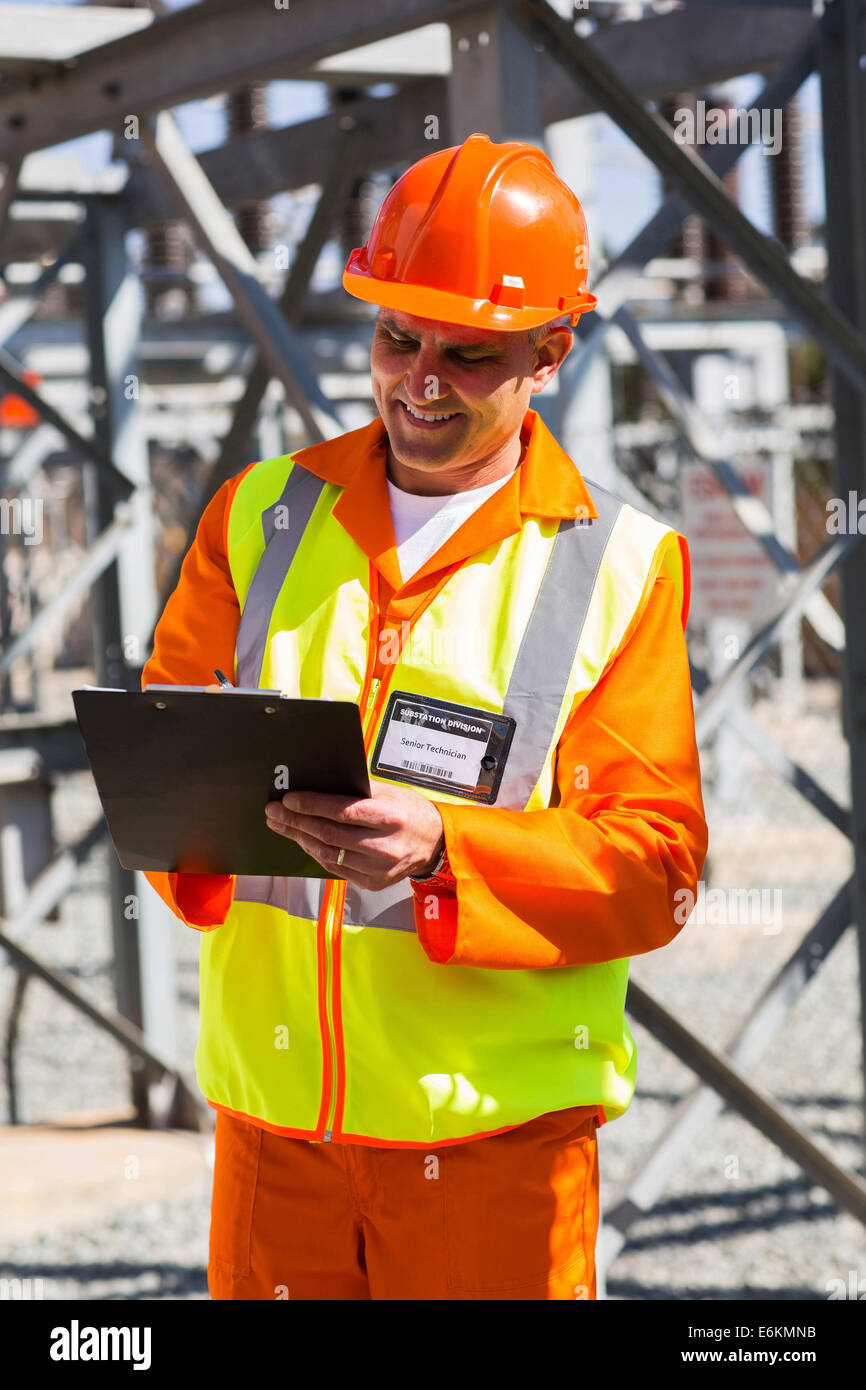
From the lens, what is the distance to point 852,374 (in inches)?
148

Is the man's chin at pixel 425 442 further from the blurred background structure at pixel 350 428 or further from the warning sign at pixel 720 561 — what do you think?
the warning sign at pixel 720 561

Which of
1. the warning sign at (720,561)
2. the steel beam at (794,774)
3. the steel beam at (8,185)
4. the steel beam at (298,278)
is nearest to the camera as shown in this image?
the steel beam at (794,774)

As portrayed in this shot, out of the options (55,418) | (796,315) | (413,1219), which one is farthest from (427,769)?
(55,418)

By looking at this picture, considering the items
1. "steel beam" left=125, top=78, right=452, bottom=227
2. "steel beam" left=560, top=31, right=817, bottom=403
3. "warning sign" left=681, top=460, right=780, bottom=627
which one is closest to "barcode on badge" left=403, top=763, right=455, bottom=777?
"steel beam" left=560, top=31, right=817, bottom=403

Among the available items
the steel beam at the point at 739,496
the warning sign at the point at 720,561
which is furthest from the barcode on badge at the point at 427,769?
the warning sign at the point at 720,561

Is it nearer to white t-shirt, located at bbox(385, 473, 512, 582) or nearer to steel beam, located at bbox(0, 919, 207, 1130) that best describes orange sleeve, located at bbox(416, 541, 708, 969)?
white t-shirt, located at bbox(385, 473, 512, 582)

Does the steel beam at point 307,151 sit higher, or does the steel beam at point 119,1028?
the steel beam at point 307,151

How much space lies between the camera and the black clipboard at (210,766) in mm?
1948

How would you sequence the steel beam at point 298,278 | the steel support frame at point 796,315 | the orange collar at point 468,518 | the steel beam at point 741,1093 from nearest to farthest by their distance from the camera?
the orange collar at point 468,518, the steel support frame at point 796,315, the steel beam at point 741,1093, the steel beam at point 298,278

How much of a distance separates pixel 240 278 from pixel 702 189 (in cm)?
128

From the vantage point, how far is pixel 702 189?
3.49 m

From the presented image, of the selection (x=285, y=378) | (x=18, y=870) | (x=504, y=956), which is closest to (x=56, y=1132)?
(x=18, y=870)

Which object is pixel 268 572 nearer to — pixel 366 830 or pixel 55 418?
pixel 366 830
